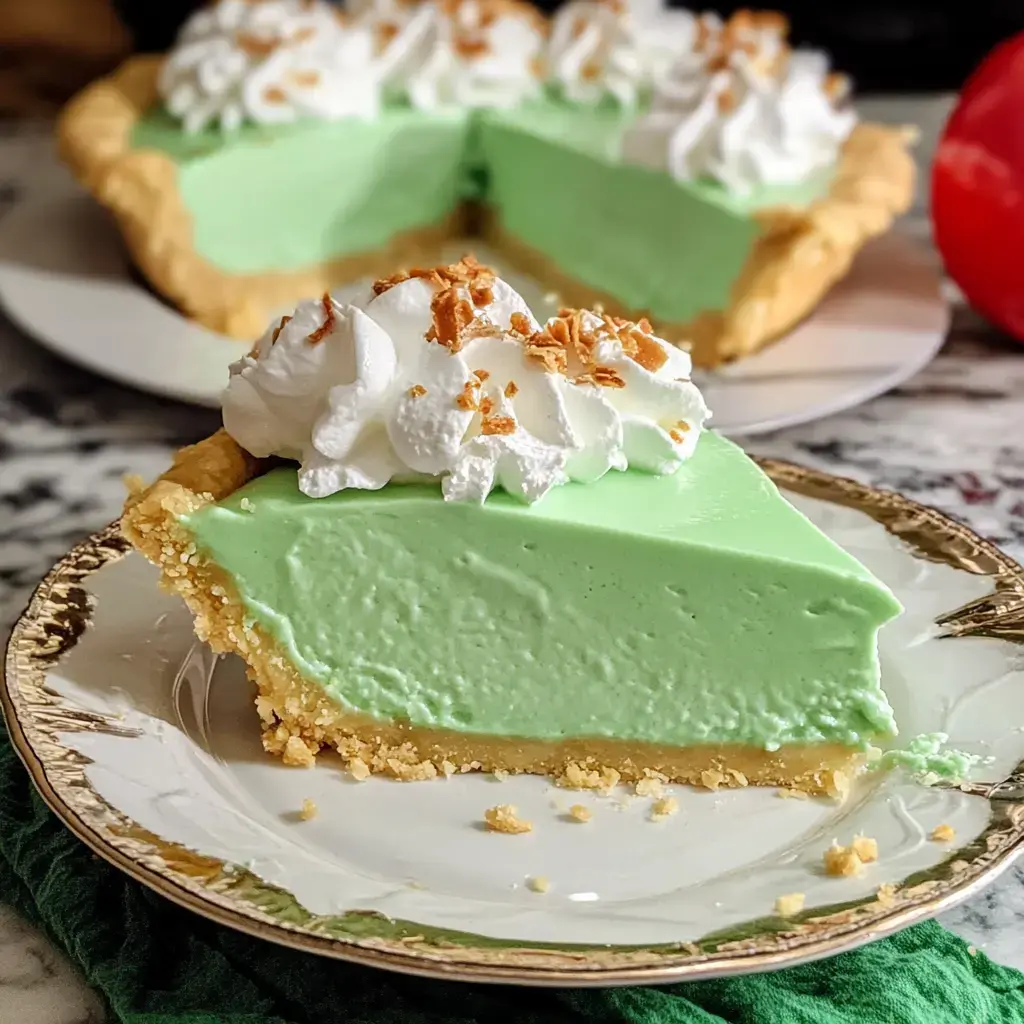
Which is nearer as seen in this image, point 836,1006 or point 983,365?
point 836,1006

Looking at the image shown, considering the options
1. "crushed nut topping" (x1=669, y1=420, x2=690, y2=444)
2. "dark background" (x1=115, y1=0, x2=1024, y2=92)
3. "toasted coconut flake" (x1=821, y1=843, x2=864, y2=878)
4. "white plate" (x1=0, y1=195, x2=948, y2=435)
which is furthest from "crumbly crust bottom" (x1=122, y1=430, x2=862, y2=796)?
"dark background" (x1=115, y1=0, x2=1024, y2=92)

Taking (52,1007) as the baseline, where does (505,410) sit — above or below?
above

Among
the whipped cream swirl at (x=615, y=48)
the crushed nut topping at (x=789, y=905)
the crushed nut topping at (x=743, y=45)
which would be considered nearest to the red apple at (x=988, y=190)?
the crushed nut topping at (x=743, y=45)

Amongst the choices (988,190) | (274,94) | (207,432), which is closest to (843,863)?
(207,432)

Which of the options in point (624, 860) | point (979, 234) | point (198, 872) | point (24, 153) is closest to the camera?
point (198, 872)

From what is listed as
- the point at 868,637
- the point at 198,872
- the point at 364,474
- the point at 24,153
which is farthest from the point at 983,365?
the point at 24,153

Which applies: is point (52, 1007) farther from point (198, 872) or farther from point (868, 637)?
point (868, 637)

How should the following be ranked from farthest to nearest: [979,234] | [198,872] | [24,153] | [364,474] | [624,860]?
[24,153]
[979,234]
[364,474]
[624,860]
[198,872]
